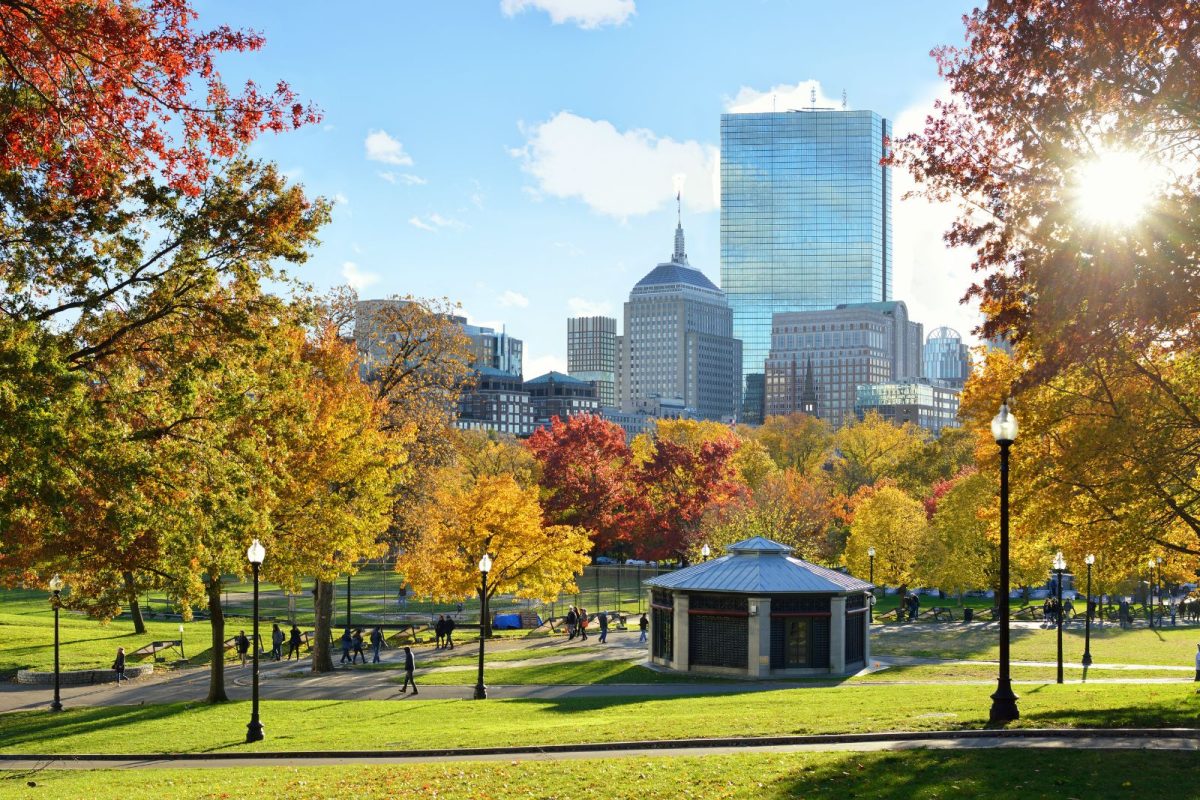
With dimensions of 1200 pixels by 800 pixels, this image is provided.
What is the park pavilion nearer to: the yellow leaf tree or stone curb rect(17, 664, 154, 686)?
the yellow leaf tree

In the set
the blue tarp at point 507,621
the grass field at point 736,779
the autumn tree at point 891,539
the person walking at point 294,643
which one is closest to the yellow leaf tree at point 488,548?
the person walking at point 294,643

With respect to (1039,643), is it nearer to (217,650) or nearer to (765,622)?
(765,622)

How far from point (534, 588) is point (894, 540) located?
2589 cm

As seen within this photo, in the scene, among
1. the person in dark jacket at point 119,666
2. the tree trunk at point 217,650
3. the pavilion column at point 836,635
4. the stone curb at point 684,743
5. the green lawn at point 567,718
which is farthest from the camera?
the pavilion column at point 836,635

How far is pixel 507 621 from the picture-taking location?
181 ft

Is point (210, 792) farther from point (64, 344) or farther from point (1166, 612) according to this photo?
point (1166, 612)

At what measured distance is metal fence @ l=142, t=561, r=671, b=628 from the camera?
58.4 m

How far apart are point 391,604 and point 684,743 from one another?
5098 cm

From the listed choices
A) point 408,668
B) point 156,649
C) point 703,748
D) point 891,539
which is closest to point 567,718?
point 408,668

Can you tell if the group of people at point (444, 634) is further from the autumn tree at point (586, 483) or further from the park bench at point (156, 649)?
the autumn tree at point (586, 483)

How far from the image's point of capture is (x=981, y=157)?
1967 centimetres

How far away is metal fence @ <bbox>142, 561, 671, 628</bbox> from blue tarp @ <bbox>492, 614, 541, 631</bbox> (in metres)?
0.91

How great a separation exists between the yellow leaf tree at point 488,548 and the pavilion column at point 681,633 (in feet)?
32.6

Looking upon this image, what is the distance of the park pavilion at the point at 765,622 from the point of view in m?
38.0
